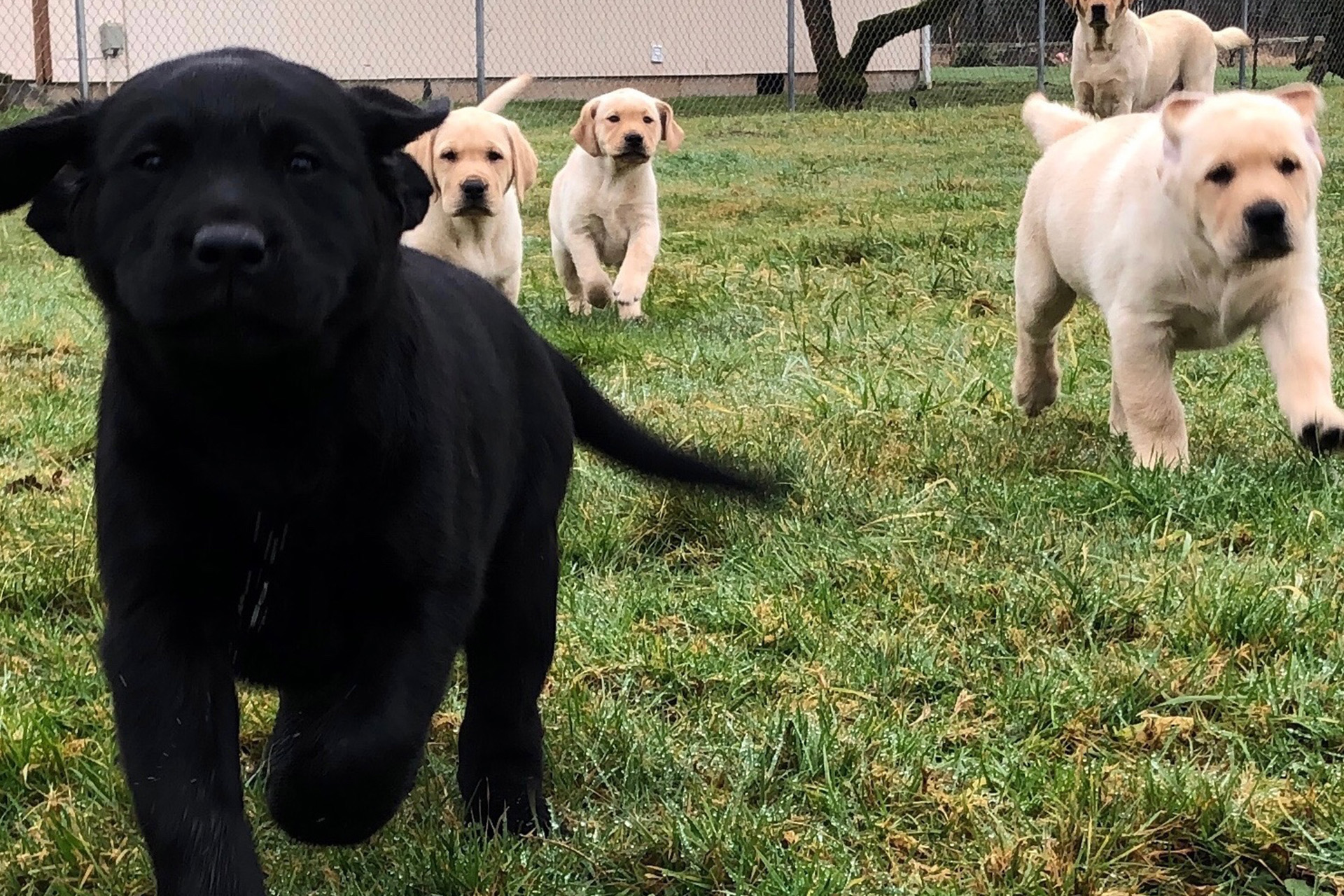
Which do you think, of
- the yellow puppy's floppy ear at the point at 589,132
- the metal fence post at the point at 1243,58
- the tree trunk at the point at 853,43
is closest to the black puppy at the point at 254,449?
the yellow puppy's floppy ear at the point at 589,132

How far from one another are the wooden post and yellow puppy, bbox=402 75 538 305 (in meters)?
14.1

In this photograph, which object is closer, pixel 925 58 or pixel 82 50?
pixel 82 50

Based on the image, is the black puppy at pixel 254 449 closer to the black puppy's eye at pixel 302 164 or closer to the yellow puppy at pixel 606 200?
the black puppy's eye at pixel 302 164

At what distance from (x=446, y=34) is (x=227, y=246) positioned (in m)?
20.7

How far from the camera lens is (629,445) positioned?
280 cm

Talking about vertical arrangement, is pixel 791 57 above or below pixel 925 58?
below

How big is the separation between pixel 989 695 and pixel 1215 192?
193 centimetres

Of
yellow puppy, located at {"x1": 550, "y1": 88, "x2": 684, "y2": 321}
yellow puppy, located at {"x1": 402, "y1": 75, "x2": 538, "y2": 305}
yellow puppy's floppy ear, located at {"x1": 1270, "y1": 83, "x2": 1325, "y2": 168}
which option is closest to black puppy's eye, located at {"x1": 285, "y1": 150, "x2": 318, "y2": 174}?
yellow puppy's floppy ear, located at {"x1": 1270, "y1": 83, "x2": 1325, "y2": 168}

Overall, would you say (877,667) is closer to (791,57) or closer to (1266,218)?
(1266,218)

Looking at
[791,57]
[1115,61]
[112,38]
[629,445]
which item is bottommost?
[629,445]

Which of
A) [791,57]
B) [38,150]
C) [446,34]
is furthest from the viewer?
[446,34]

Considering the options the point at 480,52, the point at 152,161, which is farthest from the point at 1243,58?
the point at 152,161

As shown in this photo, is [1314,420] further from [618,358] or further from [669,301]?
[669,301]

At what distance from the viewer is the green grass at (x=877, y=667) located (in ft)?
7.10
